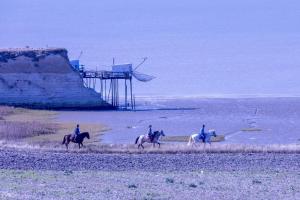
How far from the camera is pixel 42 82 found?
2815 inches

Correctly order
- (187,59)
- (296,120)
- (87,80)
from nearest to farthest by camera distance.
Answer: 1. (296,120)
2. (87,80)
3. (187,59)

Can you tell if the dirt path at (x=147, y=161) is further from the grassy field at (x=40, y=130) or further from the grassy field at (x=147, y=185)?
the grassy field at (x=40, y=130)

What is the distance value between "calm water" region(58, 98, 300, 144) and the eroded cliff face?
2793mm

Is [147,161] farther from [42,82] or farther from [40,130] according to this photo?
[42,82]

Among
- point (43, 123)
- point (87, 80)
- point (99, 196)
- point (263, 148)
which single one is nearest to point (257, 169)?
point (263, 148)

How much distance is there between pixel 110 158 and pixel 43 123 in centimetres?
1955

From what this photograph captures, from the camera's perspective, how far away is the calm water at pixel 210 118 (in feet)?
157

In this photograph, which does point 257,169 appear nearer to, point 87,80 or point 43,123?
point 43,123

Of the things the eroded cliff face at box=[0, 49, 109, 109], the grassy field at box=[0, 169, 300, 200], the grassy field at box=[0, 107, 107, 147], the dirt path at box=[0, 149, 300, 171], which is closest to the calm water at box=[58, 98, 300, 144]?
the grassy field at box=[0, 107, 107, 147]

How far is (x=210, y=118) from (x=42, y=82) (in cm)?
1550

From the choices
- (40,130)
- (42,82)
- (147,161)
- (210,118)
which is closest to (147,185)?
(147,161)

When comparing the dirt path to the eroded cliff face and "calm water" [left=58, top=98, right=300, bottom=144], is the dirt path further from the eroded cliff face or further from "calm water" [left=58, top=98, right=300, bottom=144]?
the eroded cliff face

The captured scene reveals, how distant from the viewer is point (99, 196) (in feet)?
67.5

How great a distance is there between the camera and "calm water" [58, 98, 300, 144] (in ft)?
157
